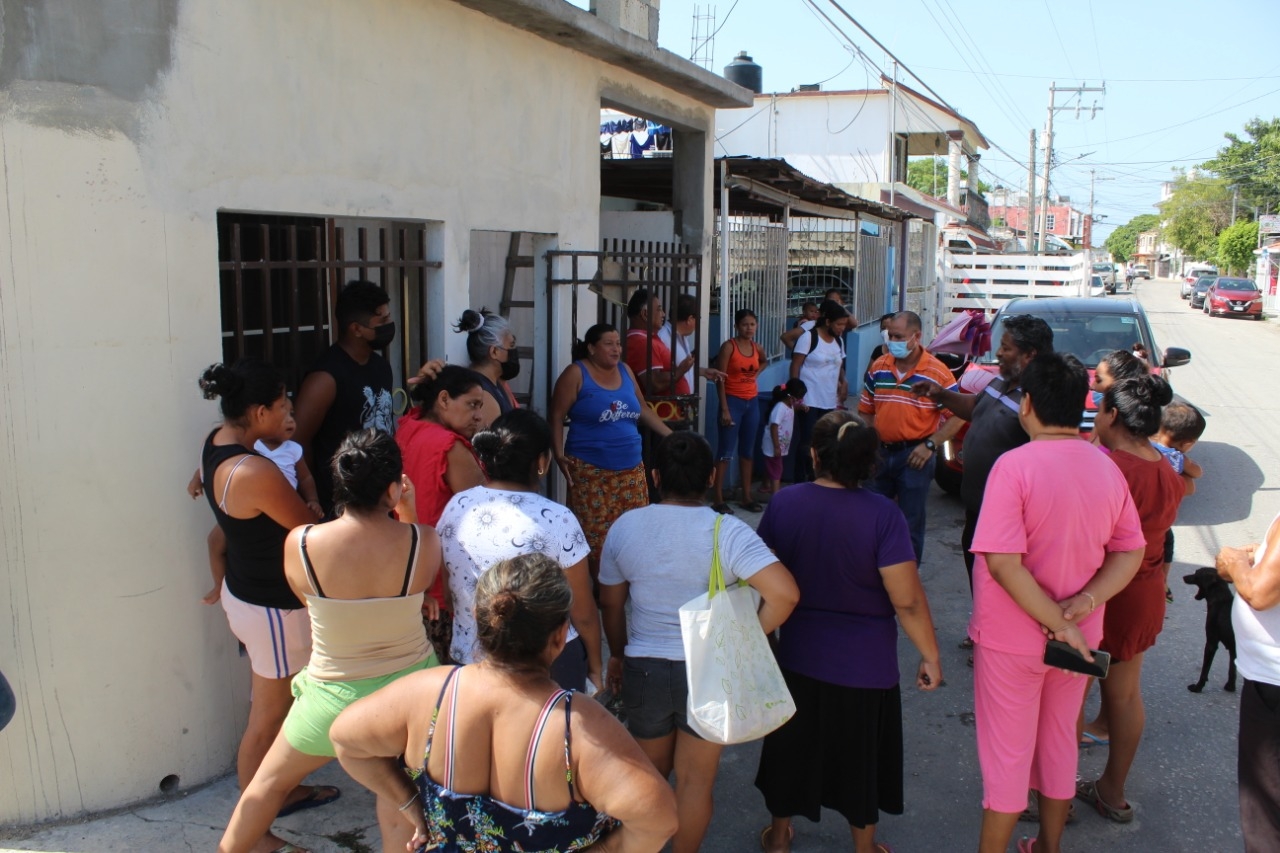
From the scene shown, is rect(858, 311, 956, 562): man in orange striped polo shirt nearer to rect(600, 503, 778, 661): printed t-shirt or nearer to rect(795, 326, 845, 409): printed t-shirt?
rect(795, 326, 845, 409): printed t-shirt

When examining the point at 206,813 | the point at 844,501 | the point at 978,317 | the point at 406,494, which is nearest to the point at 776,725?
the point at 844,501

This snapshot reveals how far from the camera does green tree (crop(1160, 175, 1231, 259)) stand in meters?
65.9

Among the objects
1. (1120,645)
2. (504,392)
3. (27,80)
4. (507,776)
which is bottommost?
(1120,645)

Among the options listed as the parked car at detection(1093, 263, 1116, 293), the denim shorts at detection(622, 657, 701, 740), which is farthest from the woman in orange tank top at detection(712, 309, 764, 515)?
the parked car at detection(1093, 263, 1116, 293)

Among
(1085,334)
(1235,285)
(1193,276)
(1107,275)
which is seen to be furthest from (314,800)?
(1193,276)

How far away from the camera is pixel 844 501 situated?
10.6ft

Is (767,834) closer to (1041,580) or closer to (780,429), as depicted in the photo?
(1041,580)

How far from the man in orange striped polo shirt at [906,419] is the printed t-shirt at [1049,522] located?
2.39m

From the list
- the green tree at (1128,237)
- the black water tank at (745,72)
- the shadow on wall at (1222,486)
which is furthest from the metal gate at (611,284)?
the green tree at (1128,237)

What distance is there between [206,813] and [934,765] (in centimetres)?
283

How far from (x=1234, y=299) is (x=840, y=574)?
3974 centimetres

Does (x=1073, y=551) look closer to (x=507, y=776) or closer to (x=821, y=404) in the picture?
(x=507, y=776)

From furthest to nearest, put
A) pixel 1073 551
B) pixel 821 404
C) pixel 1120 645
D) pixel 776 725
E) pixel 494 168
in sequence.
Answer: pixel 821 404
pixel 494 168
pixel 1120 645
pixel 1073 551
pixel 776 725

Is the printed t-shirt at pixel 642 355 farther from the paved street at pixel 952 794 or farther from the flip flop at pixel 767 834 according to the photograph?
the flip flop at pixel 767 834
